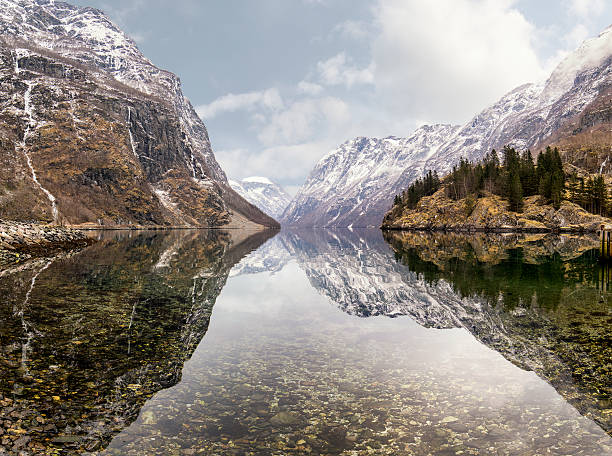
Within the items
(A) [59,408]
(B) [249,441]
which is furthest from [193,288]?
(B) [249,441]

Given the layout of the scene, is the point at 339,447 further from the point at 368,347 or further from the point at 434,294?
the point at 434,294

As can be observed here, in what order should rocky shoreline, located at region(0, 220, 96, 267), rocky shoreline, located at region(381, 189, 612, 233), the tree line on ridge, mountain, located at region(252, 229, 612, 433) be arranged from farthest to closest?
the tree line on ridge → rocky shoreline, located at region(381, 189, 612, 233) → rocky shoreline, located at region(0, 220, 96, 267) → mountain, located at region(252, 229, 612, 433)

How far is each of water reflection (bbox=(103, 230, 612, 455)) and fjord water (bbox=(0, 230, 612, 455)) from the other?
0.07 metres

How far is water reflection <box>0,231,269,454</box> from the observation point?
410 inches

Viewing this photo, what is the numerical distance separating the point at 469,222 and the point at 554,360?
525ft

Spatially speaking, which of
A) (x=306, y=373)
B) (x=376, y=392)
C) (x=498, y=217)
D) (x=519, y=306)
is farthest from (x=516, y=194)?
(x=376, y=392)

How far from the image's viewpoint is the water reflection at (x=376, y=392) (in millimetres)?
10062

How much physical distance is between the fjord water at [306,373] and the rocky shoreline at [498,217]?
12387 centimetres

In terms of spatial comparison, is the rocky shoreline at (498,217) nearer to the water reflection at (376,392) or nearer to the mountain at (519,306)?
the mountain at (519,306)

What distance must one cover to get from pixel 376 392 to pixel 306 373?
319 cm

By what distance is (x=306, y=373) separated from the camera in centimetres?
1519

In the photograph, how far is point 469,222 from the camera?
163000mm

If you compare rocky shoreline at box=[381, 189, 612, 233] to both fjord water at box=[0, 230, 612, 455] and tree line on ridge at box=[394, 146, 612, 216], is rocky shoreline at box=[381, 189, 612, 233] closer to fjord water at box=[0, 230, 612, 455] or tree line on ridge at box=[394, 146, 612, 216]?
tree line on ridge at box=[394, 146, 612, 216]

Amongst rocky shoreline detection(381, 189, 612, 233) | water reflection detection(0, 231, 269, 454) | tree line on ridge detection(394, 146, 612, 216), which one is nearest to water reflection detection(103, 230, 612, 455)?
water reflection detection(0, 231, 269, 454)
